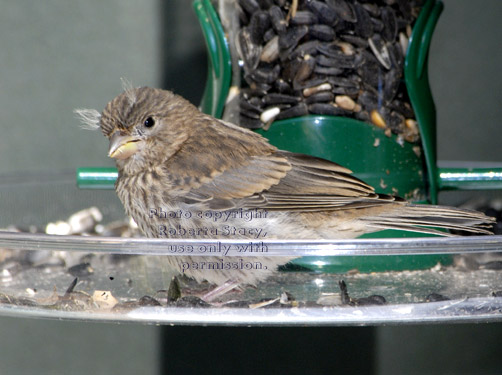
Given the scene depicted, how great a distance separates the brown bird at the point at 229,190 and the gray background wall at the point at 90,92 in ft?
9.34

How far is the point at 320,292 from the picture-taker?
9.05 feet

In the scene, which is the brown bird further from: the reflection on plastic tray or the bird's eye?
the reflection on plastic tray

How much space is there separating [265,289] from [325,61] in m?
1.26

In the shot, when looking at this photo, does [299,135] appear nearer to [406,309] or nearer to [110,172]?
[110,172]

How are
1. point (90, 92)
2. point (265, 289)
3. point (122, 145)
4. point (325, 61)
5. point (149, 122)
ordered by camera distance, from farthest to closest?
1. point (90, 92)
2. point (325, 61)
3. point (149, 122)
4. point (122, 145)
5. point (265, 289)

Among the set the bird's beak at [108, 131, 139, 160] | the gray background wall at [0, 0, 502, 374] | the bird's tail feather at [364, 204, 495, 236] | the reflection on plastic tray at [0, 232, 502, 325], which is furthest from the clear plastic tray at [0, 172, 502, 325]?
the gray background wall at [0, 0, 502, 374]

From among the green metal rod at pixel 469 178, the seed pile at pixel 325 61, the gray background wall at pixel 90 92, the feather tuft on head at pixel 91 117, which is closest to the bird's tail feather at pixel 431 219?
the green metal rod at pixel 469 178

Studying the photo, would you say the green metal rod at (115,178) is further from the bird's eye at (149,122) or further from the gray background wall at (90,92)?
the gray background wall at (90,92)

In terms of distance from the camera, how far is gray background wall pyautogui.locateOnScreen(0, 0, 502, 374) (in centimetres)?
598

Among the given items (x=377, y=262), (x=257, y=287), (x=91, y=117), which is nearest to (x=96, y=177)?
(x=91, y=117)

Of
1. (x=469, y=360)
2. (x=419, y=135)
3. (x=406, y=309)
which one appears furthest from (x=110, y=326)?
(x=406, y=309)

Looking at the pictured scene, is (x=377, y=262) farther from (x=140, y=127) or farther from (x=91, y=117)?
(x=91, y=117)

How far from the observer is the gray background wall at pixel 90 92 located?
5.98 metres

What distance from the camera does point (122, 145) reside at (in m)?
3.02
